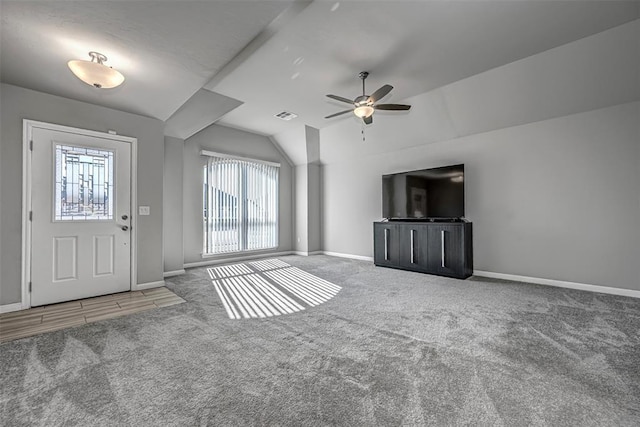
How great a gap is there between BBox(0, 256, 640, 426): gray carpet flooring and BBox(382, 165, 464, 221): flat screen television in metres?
2.09

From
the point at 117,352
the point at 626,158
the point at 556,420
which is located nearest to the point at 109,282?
the point at 117,352

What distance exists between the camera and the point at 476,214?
480 centimetres

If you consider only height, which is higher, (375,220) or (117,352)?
(375,220)

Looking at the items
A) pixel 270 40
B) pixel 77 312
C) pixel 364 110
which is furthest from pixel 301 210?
pixel 77 312

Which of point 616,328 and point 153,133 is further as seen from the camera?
point 153,133

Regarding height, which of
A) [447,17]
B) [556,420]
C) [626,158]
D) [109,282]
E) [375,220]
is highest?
[447,17]

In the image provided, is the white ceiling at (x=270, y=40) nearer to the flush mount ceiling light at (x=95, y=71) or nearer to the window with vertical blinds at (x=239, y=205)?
the flush mount ceiling light at (x=95, y=71)

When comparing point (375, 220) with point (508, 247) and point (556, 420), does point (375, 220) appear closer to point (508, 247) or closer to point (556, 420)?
point (508, 247)

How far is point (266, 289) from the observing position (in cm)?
393

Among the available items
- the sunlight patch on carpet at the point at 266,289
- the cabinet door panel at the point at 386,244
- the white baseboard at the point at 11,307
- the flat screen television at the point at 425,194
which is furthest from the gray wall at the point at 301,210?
the white baseboard at the point at 11,307

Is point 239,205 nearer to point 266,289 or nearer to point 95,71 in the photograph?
point 266,289

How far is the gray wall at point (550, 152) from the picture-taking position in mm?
3432

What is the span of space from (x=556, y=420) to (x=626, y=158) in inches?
157

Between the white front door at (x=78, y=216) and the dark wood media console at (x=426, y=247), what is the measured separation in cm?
449
